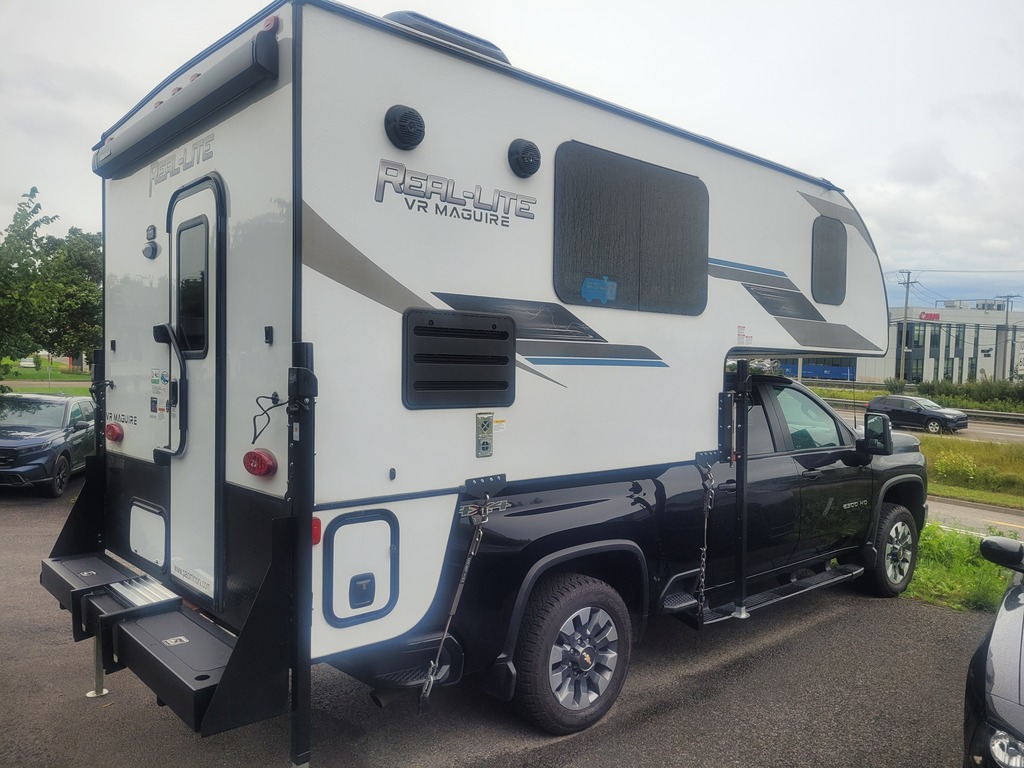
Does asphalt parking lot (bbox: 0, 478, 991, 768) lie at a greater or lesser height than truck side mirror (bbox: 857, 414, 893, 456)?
lesser

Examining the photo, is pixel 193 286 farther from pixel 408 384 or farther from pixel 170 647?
pixel 170 647

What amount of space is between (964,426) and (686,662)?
97.0 ft

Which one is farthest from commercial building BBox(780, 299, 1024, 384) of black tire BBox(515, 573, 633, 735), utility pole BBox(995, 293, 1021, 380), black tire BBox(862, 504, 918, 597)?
black tire BBox(515, 573, 633, 735)

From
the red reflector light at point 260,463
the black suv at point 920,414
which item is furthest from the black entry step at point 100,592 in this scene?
the black suv at point 920,414

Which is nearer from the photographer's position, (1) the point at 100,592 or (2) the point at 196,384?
(2) the point at 196,384

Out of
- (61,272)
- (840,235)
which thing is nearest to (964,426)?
(840,235)

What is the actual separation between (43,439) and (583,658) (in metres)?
9.36

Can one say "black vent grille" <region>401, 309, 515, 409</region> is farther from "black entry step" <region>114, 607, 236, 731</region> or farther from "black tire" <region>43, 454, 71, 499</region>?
"black tire" <region>43, 454, 71, 499</region>

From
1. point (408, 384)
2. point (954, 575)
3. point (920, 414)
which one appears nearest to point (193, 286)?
point (408, 384)

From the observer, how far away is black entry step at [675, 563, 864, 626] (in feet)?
14.7

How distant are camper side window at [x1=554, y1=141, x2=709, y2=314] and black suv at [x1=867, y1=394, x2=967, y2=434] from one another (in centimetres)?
2684

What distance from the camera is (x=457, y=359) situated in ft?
11.0

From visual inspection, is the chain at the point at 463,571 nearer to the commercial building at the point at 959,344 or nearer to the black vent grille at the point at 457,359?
the black vent grille at the point at 457,359

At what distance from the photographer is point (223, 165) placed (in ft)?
11.0
